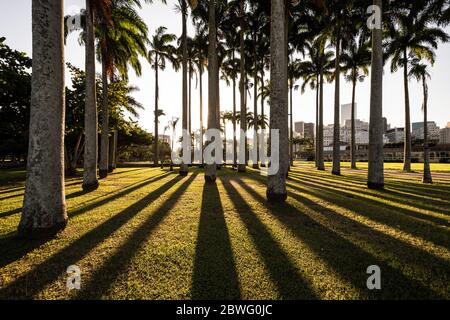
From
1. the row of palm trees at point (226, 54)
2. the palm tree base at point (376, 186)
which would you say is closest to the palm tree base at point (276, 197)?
the row of palm trees at point (226, 54)

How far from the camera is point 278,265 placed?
3.63m

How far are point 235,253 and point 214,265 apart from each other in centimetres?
58

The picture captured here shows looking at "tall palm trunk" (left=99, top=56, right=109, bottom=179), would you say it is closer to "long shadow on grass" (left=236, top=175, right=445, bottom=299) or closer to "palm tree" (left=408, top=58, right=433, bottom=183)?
"long shadow on grass" (left=236, top=175, right=445, bottom=299)

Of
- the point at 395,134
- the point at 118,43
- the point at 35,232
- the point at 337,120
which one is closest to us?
the point at 35,232

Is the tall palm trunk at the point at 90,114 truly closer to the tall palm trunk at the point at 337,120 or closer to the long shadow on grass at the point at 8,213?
the long shadow on grass at the point at 8,213

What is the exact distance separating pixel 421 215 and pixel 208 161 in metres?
10.3

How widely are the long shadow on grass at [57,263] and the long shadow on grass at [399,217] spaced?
6.77m

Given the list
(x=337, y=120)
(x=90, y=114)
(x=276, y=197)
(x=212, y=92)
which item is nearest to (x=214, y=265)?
(x=276, y=197)

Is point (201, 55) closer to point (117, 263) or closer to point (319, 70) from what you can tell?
point (319, 70)
